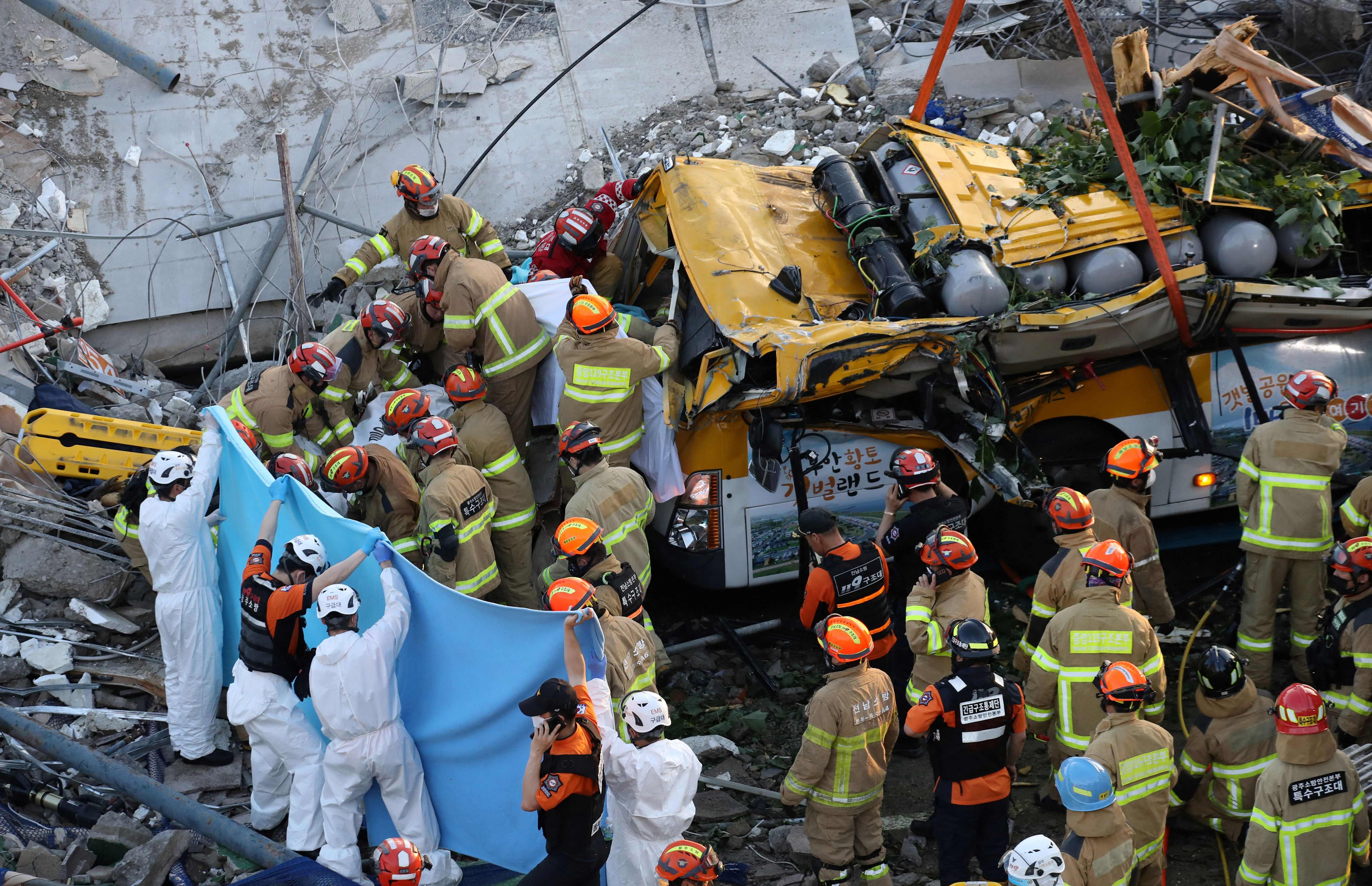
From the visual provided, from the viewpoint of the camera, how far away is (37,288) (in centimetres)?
934

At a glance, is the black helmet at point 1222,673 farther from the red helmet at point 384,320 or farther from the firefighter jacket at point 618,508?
the red helmet at point 384,320

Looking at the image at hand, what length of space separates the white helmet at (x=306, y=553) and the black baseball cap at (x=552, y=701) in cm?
159

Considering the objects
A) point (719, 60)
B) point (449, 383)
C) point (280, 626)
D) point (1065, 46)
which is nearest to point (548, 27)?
point (719, 60)

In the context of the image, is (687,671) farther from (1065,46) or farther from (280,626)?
(1065,46)

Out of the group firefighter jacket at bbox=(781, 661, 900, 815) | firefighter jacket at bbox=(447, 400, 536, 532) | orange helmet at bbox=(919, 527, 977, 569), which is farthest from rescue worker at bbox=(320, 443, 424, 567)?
orange helmet at bbox=(919, 527, 977, 569)

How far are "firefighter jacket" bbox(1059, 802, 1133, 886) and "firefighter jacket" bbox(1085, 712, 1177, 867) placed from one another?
0.28m

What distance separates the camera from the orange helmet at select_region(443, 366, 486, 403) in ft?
21.6

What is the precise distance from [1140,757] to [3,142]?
32.7 ft

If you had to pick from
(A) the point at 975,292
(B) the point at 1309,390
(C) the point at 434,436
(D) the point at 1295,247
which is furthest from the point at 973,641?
(D) the point at 1295,247

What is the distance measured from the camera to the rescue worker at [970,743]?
4.74 meters

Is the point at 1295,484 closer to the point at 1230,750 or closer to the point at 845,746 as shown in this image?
the point at 1230,750

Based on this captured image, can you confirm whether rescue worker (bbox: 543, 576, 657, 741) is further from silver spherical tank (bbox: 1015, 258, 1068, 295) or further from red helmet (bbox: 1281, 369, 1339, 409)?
red helmet (bbox: 1281, 369, 1339, 409)

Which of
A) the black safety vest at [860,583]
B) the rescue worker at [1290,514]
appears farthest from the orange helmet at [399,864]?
the rescue worker at [1290,514]

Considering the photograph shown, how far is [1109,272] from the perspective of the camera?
6.42 meters
